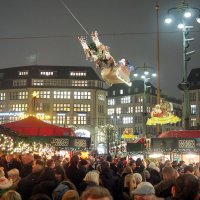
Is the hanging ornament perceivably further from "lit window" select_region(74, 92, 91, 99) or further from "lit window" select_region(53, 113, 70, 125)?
"lit window" select_region(74, 92, 91, 99)

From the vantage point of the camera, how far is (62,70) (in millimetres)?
110562

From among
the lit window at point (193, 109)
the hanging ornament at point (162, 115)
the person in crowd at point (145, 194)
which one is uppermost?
the lit window at point (193, 109)

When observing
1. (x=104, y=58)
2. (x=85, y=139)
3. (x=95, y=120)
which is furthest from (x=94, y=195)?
(x=95, y=120)

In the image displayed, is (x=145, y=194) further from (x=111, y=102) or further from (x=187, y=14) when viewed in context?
(x=111, y=102)

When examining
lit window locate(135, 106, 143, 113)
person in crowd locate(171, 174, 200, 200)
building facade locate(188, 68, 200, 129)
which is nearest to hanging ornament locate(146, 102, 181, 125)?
person in crowd locate(171, 174, 200, 200)

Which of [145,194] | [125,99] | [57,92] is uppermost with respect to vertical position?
[57,92]

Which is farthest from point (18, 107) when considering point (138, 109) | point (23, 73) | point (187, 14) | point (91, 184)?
point (91, 184)

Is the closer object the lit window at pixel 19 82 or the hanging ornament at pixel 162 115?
the hanging ornament at pixel 162 115

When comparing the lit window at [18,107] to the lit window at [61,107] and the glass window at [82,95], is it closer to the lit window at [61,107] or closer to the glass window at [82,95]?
the lit window at [61,107]

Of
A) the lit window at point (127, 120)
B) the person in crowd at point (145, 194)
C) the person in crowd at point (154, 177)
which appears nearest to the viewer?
the person in crowd at point (145, 194)

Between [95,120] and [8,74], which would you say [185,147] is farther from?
[8,74]

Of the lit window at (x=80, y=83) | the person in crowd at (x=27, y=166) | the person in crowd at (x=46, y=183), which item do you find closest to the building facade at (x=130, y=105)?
the lit window at (x=80, y=83)

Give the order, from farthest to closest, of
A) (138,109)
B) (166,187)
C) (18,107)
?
1. (138,109)
2. (18,107)
3. (166,187)

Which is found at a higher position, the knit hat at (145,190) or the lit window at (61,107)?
the lit window at (61,107)
